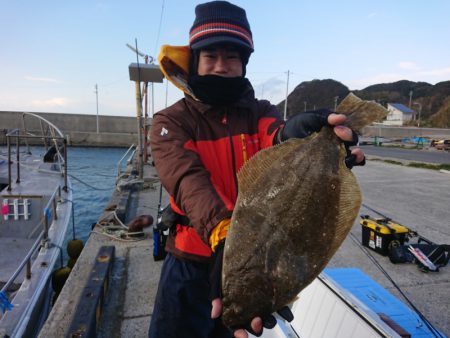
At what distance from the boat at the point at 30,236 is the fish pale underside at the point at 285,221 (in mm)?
3680

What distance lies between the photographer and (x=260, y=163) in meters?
2.02

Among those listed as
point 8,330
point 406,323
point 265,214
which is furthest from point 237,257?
point 8,330

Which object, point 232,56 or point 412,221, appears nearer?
point 232,56

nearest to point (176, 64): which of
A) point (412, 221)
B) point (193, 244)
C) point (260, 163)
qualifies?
point (260, 163)

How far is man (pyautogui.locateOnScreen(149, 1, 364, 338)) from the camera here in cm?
229

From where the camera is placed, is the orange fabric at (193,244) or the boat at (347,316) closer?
the orange fabric at (193,244)

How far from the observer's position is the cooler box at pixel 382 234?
233 inches

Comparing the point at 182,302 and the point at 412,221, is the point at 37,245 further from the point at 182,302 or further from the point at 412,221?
the point at 412,221

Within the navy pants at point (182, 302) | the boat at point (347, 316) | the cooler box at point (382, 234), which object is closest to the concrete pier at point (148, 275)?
the cooler box at point (382, 234)

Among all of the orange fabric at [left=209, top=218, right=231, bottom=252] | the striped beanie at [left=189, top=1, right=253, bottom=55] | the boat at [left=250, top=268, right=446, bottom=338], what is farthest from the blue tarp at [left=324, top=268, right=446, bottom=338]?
the striped beanie at [left=189, top=1, right=253, bottom=55]

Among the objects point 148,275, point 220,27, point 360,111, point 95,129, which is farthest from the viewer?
point 95,129

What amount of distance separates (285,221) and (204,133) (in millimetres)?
899

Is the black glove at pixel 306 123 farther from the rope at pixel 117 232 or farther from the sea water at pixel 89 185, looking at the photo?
the sea water at pixel 89 185

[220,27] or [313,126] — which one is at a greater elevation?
[220,27]
